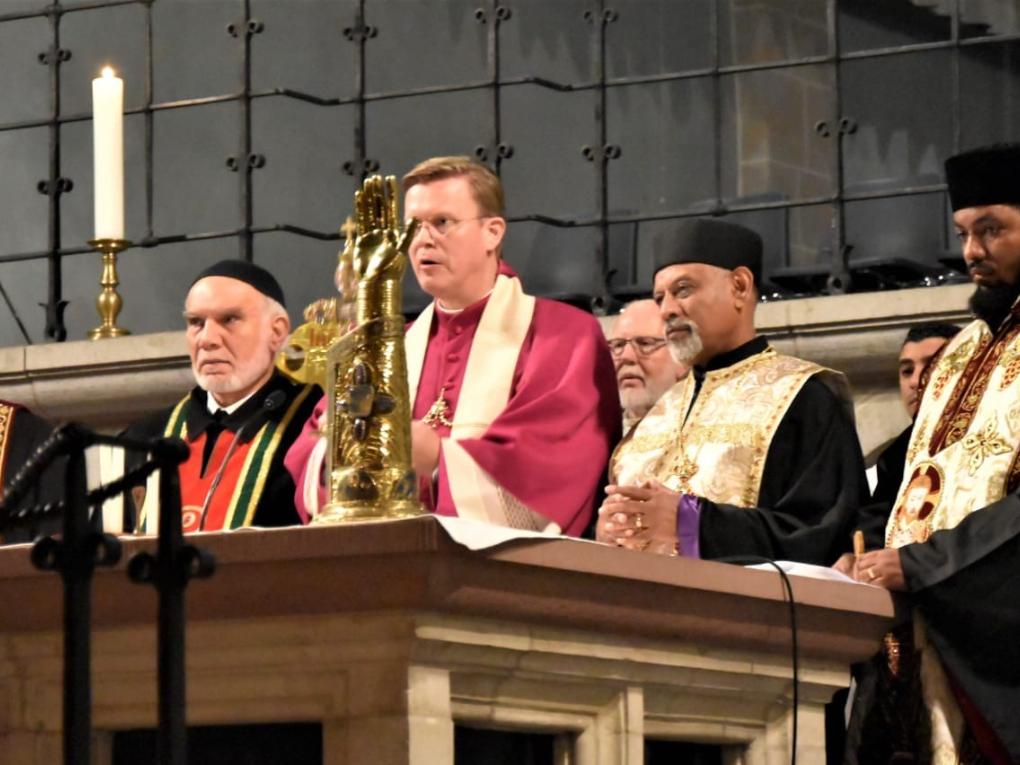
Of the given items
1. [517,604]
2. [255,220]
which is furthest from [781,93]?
[517,604]

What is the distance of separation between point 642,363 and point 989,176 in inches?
60.2

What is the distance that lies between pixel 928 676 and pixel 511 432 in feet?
3.66

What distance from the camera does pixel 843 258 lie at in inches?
287

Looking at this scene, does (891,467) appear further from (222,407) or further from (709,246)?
(222,407)

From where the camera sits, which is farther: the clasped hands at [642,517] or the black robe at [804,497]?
the black robe at [804,497]

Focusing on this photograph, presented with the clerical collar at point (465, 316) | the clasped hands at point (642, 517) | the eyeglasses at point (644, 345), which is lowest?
the clasped hands at point (642, 517)

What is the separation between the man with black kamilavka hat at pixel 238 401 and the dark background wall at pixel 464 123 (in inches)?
41.8

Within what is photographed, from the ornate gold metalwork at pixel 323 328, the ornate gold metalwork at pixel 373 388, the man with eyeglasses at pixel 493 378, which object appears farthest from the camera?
the man with eyeglasses at pixel 493 378

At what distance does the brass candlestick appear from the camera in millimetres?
7473

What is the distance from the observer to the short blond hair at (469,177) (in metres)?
5.84

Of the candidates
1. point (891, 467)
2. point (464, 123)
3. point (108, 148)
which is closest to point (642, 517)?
point (891, 467)

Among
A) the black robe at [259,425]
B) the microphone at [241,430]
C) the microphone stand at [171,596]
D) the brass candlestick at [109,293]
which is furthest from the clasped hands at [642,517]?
the brass candlestick at [109,293]

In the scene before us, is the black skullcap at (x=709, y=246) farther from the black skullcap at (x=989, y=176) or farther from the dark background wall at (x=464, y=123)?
the dark background wall at (x=464, y=123)

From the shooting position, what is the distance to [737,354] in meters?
5.94
